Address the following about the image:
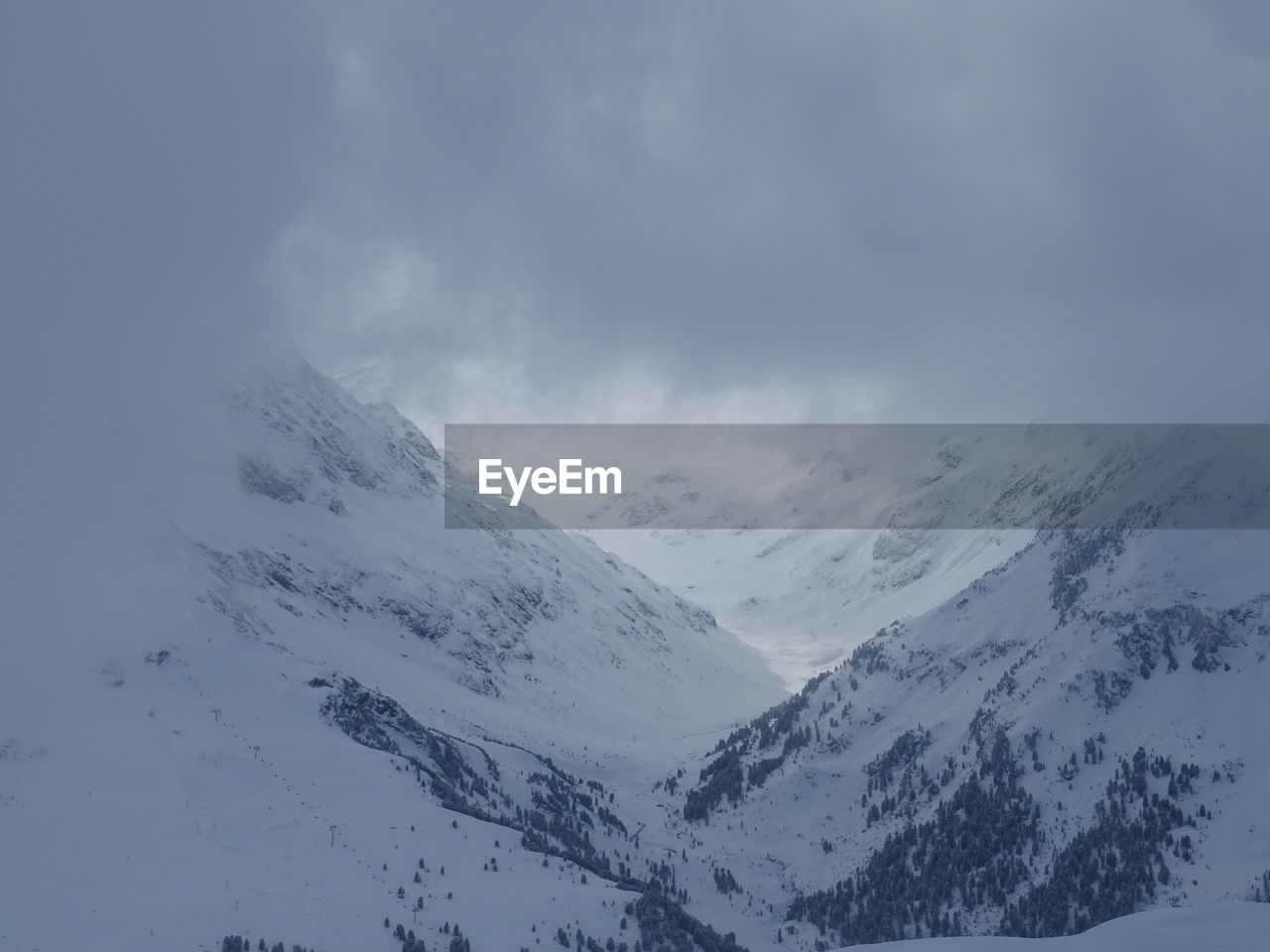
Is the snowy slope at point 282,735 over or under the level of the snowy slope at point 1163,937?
over

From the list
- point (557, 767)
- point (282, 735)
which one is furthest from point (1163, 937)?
point (557, 767)

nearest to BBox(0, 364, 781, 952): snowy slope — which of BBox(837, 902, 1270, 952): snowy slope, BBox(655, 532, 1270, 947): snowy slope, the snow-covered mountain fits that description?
the snow-covered mountain

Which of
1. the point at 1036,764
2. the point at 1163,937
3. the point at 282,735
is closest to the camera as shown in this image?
the point at 1163,937

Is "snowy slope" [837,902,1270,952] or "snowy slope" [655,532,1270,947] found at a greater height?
"snowy slope" [655,532,1270,947]

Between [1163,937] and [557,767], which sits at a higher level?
[557,767]

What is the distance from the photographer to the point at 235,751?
104812 mm

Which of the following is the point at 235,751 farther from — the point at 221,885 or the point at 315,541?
the point at 315,541

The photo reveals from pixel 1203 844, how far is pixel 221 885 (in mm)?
78954

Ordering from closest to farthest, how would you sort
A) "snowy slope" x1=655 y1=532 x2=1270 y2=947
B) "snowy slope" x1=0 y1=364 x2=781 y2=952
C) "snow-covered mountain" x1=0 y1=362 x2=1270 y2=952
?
1. "snowy slope" x1=0 y1=364 x2=781 y2=952
2. "snow-covered mountain" x1=0 y1=362 x2=1270 y2=952
3. "snowy slope" x1=655 y1=532 x2=1270 y2=947

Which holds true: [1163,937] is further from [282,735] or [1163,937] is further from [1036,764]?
[282,735]

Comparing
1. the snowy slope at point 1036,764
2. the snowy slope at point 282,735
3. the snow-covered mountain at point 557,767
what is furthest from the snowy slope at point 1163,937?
the snowy slope at point 282,735

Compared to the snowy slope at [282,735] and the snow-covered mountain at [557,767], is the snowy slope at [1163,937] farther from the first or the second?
the snowy slope at [282,735]

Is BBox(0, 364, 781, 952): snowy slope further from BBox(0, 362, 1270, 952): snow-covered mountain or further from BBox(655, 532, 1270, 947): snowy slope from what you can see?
BBox(655, 532, 1270, 947): snowy slope

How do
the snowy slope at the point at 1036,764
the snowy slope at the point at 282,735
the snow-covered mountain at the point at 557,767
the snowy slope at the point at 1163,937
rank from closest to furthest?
1. the snowy slope at the point at 1163,937
2. the snowy slope at the point at 282,735
3. the snow-covered mountain at the point at 557,767
4. the snowy slope at the point at 1036,764
